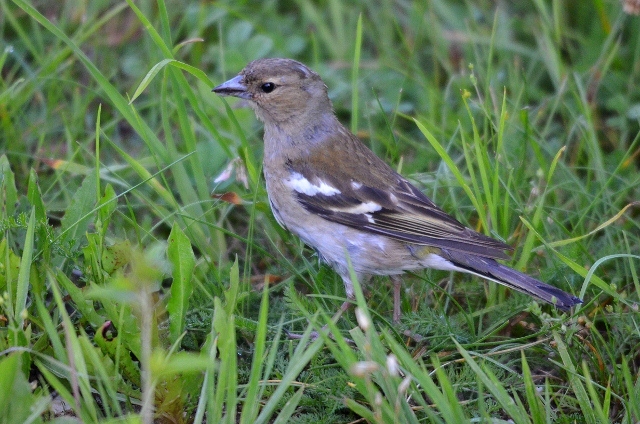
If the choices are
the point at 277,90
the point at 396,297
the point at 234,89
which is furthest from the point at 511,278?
the point at 234,89

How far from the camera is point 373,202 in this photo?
13.0ft

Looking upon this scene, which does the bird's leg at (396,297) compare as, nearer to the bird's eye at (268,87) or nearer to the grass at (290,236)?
the grass at (290,236)

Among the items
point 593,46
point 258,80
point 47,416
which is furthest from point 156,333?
point 593,46

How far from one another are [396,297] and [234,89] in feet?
4.49

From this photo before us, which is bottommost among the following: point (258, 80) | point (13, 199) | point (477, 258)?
point (477, 258)

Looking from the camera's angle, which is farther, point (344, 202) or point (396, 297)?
point (344, 202)

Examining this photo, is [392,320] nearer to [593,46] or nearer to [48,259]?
[48,259]

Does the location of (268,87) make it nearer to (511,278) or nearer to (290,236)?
(290,236)

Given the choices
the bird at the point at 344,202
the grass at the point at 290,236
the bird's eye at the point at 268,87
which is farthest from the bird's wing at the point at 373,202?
the bird's eye at the point at 268,87

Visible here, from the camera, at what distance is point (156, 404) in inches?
115

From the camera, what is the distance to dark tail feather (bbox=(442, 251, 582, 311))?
11.0ft

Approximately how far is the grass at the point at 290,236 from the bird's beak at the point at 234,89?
14 centimetres

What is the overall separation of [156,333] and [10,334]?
516mm

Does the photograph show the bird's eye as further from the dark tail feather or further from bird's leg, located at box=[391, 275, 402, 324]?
the dark tail feather
